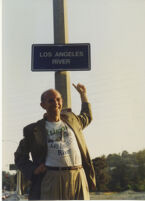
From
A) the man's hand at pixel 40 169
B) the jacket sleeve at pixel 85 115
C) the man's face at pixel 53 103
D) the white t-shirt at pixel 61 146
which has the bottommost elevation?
the man's hand at pixel 40 169

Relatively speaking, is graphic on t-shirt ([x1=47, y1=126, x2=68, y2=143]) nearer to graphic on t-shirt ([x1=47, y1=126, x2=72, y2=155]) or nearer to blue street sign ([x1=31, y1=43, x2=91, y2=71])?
graphic on t-shirt ([x1=47, y1=126, x2=72, y2=155])

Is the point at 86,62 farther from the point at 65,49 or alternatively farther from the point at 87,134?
the point at 87,134

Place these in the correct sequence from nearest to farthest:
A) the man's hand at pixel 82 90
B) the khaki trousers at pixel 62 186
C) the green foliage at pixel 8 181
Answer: the khaki trousers at pixel 62 186 → the green foliage at pixel 8 181 → the man's hand at pixel 82 90

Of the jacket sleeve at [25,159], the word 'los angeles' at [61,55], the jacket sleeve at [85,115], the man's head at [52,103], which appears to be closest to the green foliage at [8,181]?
the jacket sleeve at [25,159]

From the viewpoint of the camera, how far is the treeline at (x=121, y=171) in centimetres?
187

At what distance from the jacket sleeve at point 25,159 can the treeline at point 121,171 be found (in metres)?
0.50

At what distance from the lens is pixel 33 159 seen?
179 centimetres

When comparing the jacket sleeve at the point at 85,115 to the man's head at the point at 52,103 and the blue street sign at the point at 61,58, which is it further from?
the blue street sign at the point at 61,58

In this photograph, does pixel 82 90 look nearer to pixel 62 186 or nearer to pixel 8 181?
pixel 62 186

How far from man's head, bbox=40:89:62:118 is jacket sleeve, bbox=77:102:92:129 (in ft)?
0.59

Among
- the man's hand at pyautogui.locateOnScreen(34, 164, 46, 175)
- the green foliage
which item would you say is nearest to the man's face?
the man's hand at pyautogui.locateOnScreen(34, 164, 46, 175)

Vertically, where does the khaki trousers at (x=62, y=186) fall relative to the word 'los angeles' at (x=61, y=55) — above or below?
below

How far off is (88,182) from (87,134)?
0.36 m

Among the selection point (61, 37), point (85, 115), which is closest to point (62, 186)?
point (85, 115)
